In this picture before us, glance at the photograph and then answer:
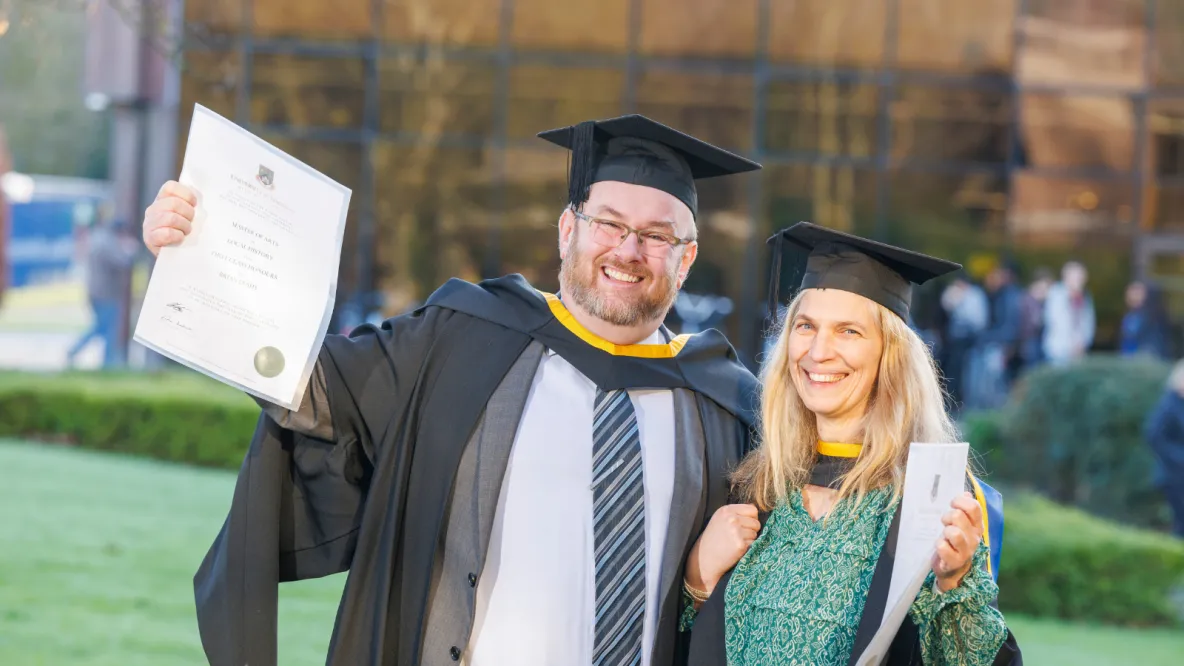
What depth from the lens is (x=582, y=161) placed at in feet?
13.0

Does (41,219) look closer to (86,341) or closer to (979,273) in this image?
(86,341)

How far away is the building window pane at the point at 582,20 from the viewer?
62.1 feet

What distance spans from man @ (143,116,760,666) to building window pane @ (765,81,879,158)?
1545cm

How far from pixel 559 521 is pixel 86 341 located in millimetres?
14135

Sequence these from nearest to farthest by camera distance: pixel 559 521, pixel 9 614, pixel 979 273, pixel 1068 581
→ pixel 559 521
pixel 9 614
pixel 1068 581
pixel 979 273

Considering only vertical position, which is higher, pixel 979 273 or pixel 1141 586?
pixel 979 273

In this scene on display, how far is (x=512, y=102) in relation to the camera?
19016mm

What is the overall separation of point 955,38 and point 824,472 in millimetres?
16875

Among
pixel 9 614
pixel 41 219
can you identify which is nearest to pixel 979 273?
pixel 9 614

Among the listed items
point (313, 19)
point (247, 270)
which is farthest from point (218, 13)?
point (247, 270)

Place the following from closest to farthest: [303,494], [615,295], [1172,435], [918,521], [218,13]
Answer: [918,521] → [303,494] → [615,295] → [1172,435] → [218,13]

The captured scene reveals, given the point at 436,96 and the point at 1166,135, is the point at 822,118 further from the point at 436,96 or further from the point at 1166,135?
the point at 436,96

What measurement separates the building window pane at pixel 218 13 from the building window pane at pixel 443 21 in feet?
6.60

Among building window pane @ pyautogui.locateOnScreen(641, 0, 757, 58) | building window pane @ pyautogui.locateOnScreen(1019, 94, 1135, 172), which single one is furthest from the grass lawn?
building window pane @ pyautogui.locateOnScreen(1019, 94, 1135, 172)
